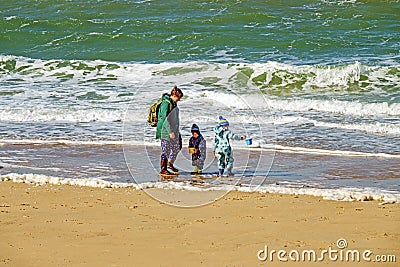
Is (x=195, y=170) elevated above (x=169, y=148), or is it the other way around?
(x=169, y=148)

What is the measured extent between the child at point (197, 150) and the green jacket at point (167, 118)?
11.1 inches

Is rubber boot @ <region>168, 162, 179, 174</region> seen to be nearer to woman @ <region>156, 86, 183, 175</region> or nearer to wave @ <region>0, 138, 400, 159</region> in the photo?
woman @ <region>156, 86, 183, 175</region>

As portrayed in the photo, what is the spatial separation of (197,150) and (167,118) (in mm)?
722

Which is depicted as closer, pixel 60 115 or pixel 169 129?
pixel 169 129

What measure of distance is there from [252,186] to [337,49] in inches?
489

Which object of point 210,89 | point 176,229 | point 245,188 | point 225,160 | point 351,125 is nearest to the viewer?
point 176,229

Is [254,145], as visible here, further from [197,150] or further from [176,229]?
[176,229]

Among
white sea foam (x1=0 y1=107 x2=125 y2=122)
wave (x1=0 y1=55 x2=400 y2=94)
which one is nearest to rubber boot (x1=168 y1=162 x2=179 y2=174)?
white sea foam (x1=0 y1=107 x2=125 y2=122)

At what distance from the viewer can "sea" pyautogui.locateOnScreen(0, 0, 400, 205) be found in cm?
967

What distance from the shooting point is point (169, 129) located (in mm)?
9219

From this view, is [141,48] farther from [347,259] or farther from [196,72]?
[347,259]

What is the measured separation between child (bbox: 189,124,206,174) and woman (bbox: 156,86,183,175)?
20cm

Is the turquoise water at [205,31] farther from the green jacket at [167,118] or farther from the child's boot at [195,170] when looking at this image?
the green jacket at [167,118]

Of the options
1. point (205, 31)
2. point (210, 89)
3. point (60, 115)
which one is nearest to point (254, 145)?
point (60, 115)
